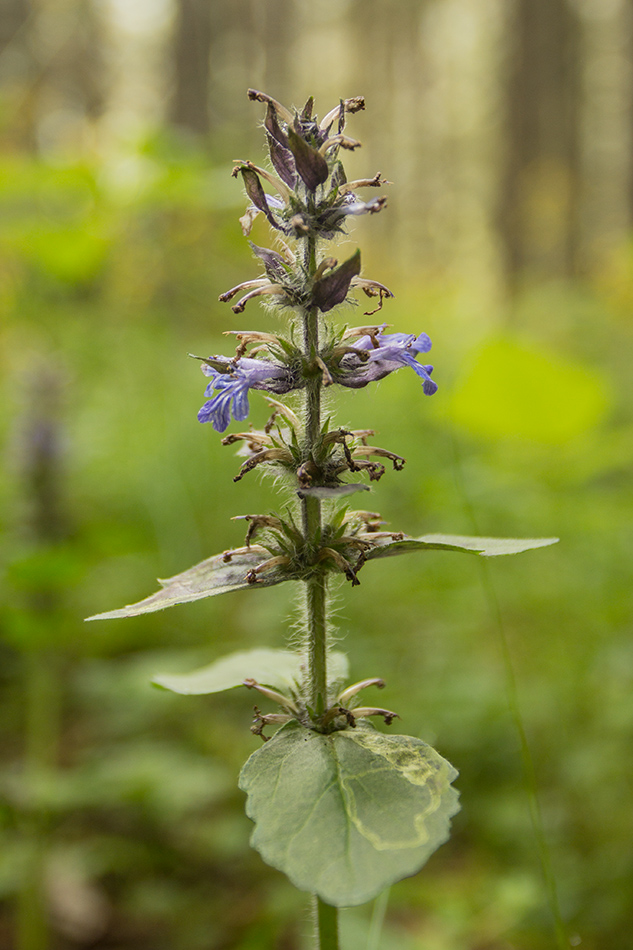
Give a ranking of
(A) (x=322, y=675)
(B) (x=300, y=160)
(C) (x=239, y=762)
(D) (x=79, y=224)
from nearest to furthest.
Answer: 1. (B) (x=300, y=160)
2. (A) (x=322, y=675)
3. (C) (x=239, y=762)
4. (D) (x=79, y=224)

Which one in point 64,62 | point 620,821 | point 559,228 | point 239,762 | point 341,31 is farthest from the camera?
point 341,31

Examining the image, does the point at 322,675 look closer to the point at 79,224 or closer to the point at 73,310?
the point at 79,224

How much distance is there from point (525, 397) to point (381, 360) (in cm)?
243

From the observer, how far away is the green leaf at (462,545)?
118 cm

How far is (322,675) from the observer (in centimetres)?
142

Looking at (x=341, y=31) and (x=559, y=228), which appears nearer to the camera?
(x=559, y=228)

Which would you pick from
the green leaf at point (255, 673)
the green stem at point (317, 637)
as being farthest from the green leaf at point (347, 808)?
→ the green leaf at point (255, 673)

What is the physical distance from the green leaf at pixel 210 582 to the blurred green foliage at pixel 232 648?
22 centimetres

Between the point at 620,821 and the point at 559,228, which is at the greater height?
the point at 559,228

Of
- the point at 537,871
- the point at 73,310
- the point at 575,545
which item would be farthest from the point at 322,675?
the point at 73,310

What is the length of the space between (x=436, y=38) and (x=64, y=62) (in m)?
13.2

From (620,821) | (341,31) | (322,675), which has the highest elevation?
(341,31)

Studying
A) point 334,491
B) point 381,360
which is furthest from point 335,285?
point 334,491

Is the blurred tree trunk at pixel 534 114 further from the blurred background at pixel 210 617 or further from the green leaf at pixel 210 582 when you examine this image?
the green leaf at pixel 210 582
